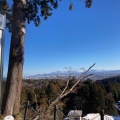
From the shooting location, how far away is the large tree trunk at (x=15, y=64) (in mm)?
3859

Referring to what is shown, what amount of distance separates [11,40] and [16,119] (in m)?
1.44

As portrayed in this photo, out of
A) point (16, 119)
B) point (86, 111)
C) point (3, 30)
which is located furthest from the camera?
point (86, 111)

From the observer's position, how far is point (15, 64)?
13.3 ft

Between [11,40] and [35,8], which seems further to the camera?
[35,8]

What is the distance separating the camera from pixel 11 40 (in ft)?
13.6

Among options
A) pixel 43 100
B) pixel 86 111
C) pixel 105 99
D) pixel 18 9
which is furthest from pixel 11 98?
pixel 105 99

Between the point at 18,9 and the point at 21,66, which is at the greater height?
the point at 18,9

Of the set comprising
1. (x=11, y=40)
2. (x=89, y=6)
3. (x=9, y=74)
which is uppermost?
(x=89, y=6)

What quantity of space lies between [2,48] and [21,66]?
241 cm

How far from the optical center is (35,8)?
502 cm

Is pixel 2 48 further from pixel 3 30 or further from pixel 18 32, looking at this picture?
pixel 18 32

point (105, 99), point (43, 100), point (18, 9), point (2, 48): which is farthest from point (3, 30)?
point (105, 99)

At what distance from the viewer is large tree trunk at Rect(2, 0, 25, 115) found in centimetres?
386

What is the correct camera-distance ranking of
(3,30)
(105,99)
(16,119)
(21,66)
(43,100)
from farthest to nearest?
(105,99), (43,100), (21,66), (16,119), (3,30)
